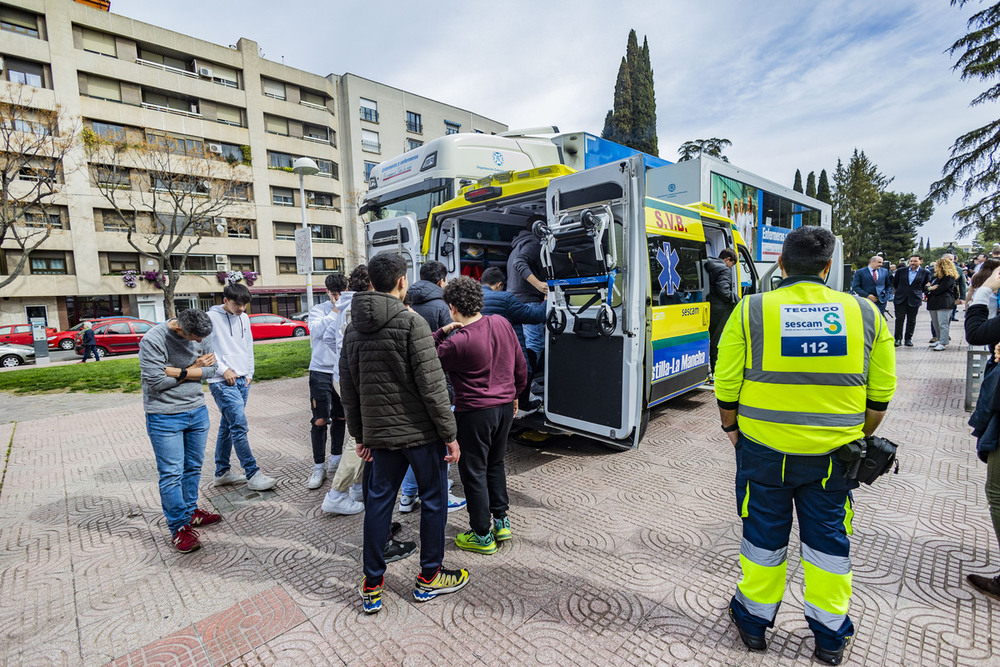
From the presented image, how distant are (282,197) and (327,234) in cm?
396

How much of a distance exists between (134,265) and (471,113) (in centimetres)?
2939

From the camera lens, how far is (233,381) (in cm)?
410

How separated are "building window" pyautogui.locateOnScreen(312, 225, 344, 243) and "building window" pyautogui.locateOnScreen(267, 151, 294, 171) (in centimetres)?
459

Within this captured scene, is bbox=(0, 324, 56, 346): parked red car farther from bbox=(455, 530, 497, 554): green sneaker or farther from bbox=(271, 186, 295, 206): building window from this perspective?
bbox=(455, 530, 497, 554): green sneaker

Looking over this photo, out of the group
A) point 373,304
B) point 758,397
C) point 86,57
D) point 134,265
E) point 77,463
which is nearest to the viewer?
point 758,397

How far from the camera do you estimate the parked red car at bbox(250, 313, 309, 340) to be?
22.3 meters

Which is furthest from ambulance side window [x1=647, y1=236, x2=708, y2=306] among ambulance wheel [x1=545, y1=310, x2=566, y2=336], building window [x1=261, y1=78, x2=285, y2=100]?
building window [x1=261, y1=78, x2=285, y2=100]

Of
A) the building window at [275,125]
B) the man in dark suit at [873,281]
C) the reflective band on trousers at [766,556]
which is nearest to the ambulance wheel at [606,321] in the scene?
the reflective band on trousers at [766,556]

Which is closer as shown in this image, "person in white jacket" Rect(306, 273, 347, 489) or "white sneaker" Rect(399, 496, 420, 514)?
"white sneaker" Rect(399, 496, 420, 514)

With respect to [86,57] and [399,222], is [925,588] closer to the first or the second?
[399,222]

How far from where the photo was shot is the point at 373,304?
2.50 meters

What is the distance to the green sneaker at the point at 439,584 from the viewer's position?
104 inches

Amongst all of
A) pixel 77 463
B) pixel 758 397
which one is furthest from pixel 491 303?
pixel 77 463

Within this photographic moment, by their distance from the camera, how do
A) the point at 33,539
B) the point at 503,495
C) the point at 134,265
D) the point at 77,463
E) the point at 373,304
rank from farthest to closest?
1. the point at 134,265
2. the point at 77,463
3. the point at 33,539
4. the point at 503,495
5. the point at 373,304
